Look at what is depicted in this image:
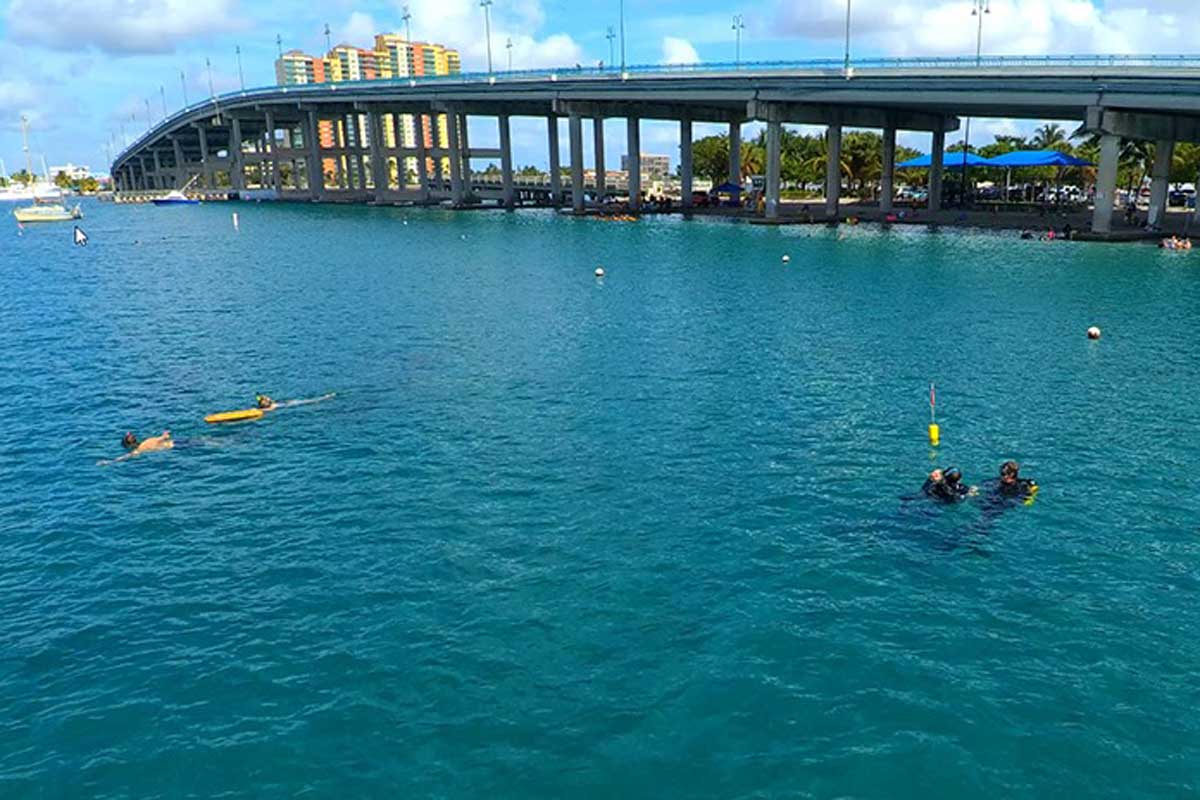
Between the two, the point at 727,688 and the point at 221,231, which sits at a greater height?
the point at 221,231

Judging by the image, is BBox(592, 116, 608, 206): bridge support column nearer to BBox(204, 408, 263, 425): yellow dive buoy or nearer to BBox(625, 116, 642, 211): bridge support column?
BBox(625, 116, 642, 211): bridge support column

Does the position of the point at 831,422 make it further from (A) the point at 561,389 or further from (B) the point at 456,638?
(B) the point at 456,638

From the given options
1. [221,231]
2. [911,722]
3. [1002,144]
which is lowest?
[911,722]

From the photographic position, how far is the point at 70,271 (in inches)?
3501

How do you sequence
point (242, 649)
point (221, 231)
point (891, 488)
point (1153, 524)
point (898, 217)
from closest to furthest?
point (242, 649) < point (1153, 524) < point (891, 488) < point (898, 217) < point (221, 231)

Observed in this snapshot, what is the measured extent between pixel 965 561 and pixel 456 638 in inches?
498

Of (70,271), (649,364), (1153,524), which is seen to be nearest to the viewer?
(1153,524)

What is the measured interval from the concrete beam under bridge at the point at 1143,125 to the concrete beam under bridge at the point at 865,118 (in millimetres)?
34794

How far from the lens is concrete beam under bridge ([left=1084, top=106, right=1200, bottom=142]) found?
86.8m

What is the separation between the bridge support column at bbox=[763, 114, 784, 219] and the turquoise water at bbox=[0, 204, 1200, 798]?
244 ft

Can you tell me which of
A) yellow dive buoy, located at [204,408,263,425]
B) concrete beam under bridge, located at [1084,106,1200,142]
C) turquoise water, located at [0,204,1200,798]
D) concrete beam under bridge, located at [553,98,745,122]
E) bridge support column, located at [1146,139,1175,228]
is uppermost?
concrete beam under bridge, located at [553,98,745,122]

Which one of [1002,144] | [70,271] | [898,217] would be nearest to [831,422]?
[70,271]

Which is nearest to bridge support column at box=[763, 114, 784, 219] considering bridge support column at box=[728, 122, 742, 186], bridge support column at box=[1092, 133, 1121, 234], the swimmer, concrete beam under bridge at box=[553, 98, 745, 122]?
concrete beam under bridge at box=[553, 98, 745, 122]

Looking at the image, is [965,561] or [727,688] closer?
[727,688]
